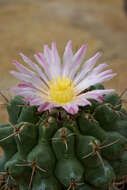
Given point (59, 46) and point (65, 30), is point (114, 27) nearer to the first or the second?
point (65, 30)

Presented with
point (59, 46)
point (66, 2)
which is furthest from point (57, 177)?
point (66, 2)

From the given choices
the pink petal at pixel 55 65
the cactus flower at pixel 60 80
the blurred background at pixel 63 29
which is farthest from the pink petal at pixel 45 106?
the blurred background at pixel 63 29

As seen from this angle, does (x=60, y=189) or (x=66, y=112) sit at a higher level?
(x=66, y=112)

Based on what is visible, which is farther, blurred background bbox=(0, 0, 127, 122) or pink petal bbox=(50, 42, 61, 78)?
blurred background bbox=(0, 0, 127, 122)

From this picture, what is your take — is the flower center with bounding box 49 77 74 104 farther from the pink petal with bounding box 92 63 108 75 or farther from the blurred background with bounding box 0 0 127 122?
the blurred background with bounding box 0 0 127 122

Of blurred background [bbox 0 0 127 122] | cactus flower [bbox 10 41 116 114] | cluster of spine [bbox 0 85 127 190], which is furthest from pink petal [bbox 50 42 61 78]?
blurred background [bbox 0 0 127 122]
